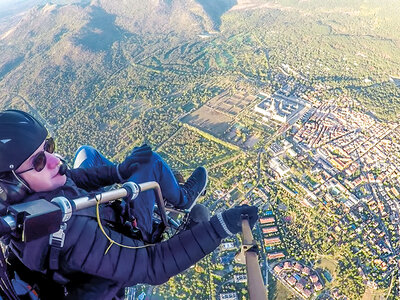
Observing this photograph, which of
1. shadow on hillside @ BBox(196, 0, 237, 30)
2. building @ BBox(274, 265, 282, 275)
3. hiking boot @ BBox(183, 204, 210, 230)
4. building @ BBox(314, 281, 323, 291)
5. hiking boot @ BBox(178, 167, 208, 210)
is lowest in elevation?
building @ BBox(314, 281, 323, 291)

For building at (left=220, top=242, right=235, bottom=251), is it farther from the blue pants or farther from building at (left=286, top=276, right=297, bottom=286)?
the blue pants

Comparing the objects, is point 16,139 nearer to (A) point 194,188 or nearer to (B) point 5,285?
(B) point 5,285

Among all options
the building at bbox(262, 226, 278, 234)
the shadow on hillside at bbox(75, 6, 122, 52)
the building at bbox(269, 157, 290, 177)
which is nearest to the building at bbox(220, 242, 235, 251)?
the building at bbox(262, 226, 278, 234)

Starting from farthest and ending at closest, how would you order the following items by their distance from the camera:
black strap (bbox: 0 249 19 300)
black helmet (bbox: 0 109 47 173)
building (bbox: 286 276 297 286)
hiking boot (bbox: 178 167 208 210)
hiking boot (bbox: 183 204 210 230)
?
building (bbox: 286 276 297 286) < hiking boot (bbox: 178 167 208 210) < hiking boot (bbox: 183 204 210 230) < black helmet (bbox: 0 109 47 173) < black strap (bbox: 0 249 19 300)

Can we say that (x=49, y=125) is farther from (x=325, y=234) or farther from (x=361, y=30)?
(x=361, y=30)

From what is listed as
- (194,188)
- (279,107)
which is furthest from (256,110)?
(194,188)

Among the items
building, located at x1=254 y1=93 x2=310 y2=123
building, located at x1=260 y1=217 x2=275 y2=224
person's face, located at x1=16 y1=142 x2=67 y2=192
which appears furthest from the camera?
building, located at x1=254 y1=93 x2=310 y2=123

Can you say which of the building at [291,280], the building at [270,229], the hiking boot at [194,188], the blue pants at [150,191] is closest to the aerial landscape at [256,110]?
the building at [291,280]
